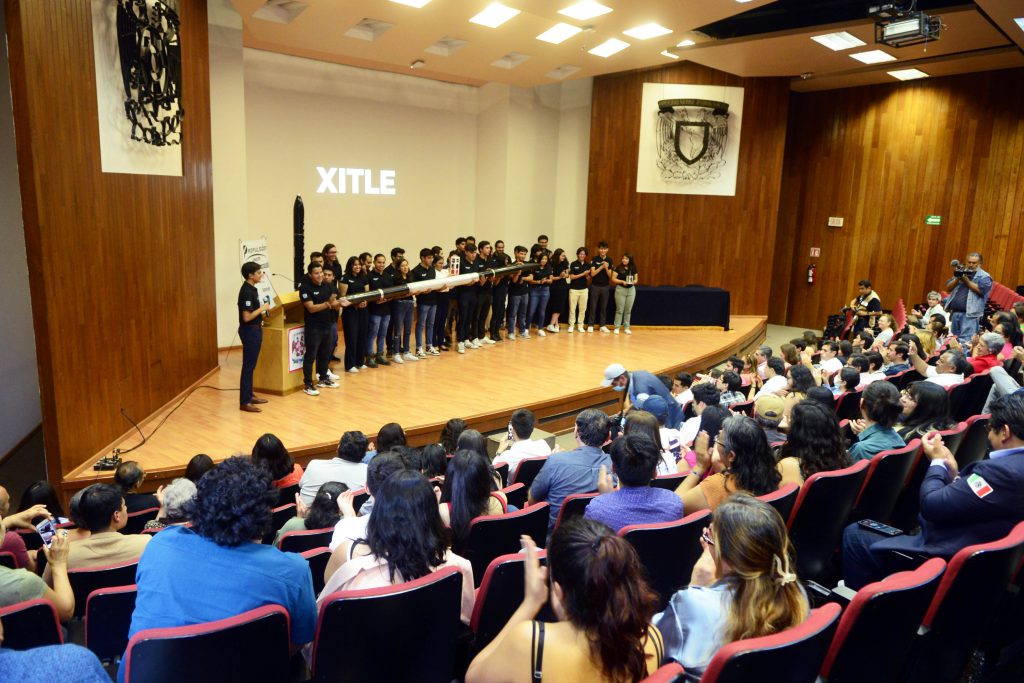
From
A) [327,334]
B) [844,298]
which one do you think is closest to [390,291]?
[327,334]

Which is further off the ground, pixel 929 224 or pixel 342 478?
pixel 929 224

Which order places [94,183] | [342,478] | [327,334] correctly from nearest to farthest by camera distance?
[342,478] → [94,183] → [327,334]

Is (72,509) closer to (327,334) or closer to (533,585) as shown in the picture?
(533,585)

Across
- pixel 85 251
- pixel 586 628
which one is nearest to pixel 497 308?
pixel 85 251

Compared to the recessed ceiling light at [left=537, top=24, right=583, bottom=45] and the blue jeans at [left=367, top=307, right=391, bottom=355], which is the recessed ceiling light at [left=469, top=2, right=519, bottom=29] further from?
the blue jeans at [left=367, top=307, right=391, bottom=355]

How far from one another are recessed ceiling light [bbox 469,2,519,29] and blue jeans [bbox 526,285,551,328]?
11.8 ft

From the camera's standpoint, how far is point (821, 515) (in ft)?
9.62

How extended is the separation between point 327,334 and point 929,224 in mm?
9897

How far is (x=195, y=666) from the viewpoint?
175cm

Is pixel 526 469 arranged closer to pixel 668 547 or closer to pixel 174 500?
pixel 668 547

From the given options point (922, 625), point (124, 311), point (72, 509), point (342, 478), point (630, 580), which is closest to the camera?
point (630, 580)

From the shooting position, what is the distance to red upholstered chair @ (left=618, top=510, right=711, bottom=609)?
2.47 m

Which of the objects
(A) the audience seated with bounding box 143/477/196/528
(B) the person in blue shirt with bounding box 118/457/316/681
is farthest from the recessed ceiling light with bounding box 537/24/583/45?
(B) the person in blue shirt with bounding box 118/457/316/681

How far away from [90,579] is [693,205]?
1137cm
